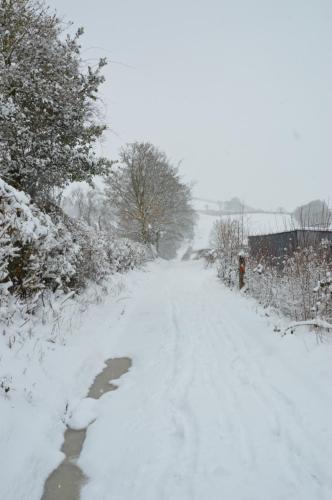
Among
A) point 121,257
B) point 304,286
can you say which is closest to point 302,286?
point 304,286

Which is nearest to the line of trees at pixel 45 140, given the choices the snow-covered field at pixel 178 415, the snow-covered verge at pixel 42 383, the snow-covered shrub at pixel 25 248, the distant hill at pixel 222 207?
the snow-covered shrub at pixel 25 248

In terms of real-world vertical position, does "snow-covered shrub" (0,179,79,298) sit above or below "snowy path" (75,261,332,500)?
above

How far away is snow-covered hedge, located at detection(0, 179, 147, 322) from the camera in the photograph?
4.19 meters

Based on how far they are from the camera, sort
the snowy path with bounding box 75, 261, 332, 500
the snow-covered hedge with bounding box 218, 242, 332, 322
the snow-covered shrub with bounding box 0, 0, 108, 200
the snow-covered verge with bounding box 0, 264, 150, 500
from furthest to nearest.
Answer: the snow-covered shrub with bounding box 0, 0, 108, 200
the snow-covered hedge with bounding box 218, 242, 332, 322
the snow-covered verge with bounding box 0, 264, 150, 500
the snowy path with bounding box 75, 261, 332, 500

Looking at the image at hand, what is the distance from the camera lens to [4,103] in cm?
588

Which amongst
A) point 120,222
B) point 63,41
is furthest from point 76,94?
point 120,222

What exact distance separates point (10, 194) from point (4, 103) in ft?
9.56

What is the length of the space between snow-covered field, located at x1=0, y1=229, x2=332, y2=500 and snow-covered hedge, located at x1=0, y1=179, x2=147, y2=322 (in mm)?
734

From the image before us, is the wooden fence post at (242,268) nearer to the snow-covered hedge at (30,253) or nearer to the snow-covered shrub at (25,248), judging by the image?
the snow-covered hedge at (30,253)

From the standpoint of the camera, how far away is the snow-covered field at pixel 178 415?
238 centimetres

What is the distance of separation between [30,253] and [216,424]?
396 cm

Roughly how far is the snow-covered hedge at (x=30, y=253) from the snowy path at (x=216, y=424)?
1.98 m

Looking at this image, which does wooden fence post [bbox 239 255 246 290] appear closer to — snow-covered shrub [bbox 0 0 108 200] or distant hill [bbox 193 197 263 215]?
snow-covered shrub [bbox 0 0 108 200]

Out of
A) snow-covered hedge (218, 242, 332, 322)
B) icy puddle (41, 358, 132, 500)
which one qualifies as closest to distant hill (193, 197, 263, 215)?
snow-covered hedge (218, 242, 332, 322)
